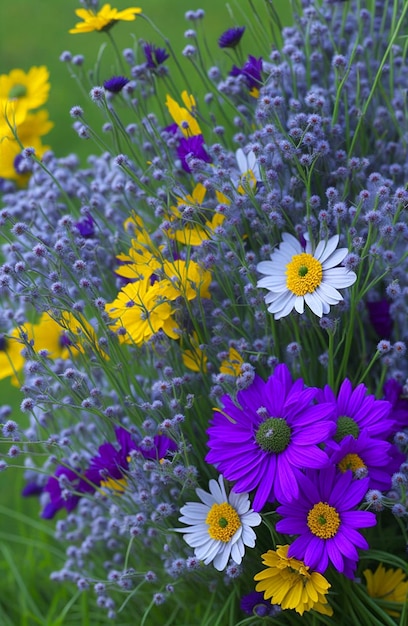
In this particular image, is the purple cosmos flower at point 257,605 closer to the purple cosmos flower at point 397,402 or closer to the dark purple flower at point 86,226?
the purple cosmos flower at point 397,402

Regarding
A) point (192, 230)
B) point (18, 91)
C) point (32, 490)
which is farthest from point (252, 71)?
point (32, 490)

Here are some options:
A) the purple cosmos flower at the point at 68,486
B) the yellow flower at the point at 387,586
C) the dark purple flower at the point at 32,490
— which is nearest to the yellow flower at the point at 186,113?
the purple cosmos flower at the point at 68,486

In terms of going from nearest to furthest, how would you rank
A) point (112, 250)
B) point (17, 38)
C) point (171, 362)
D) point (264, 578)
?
point (264, 578)
point (171, 362)
point (112, 250)
point (17, 38)

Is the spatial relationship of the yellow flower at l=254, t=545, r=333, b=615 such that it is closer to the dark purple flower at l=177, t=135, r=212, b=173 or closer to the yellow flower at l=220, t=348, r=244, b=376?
the yellow flower at l=220, t=348, r=244, b=376

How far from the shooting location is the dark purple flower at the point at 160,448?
0.85 metres

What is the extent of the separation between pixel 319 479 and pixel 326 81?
534mm

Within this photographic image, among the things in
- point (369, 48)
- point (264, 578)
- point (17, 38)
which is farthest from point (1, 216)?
point (17, 38)

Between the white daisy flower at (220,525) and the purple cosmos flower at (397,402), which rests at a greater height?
the purple cosmos flower at (397,402)

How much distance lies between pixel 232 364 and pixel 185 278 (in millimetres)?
104

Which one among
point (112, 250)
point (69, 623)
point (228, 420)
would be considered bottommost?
point (69, 623)

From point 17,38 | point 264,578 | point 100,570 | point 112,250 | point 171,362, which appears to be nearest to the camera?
point 264,578

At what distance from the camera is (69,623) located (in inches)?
46.0

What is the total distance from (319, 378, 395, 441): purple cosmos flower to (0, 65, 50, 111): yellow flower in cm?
65

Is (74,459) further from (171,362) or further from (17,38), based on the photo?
(17,38)
